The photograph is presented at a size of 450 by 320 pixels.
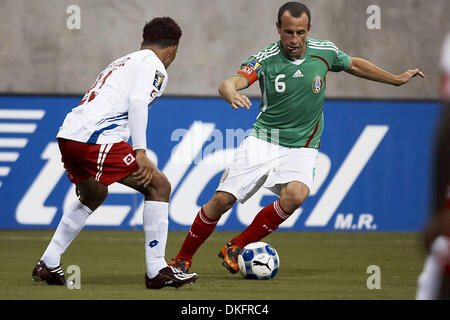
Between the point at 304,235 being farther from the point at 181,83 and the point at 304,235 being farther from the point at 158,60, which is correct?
the point at 158,60

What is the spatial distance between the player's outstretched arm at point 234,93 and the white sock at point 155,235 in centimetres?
79

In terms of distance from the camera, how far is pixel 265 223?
21.8 feet

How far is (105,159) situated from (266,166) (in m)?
1.64

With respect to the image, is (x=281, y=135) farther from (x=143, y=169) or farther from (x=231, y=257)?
(x=143, y=169)

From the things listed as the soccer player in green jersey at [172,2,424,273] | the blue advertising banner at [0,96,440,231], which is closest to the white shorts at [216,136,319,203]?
the soccer player in green jersey at [172,2,424,273]

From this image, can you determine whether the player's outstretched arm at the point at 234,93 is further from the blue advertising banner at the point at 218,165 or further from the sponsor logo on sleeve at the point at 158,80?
the blue advertising banner at the point at 218,165

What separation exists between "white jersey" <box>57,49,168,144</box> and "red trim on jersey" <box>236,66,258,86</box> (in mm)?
981

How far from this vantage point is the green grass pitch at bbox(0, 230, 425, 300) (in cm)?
539

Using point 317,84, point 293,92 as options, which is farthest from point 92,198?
point 317,84

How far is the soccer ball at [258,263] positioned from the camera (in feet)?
20.6

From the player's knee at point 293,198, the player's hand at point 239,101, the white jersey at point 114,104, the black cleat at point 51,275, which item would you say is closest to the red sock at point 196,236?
the player's knee at point 293,198

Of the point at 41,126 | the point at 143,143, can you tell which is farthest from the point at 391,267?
the point at 41,126

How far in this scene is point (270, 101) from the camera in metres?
6.82

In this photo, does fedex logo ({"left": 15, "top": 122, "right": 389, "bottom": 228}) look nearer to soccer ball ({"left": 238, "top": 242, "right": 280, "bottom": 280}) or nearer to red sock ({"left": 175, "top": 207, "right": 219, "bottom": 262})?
red sock ({"left": 175, "top": 207, "right": 219, "bottom": 262})
